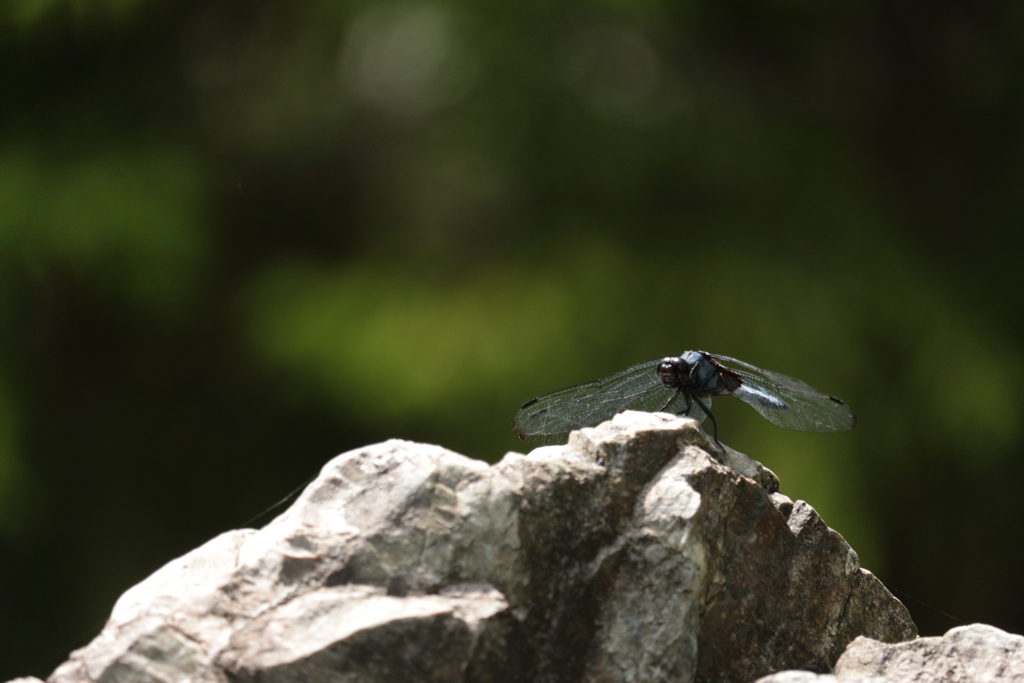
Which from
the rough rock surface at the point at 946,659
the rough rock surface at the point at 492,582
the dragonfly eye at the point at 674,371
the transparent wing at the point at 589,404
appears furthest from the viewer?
the transparent wing at the point at 589,404

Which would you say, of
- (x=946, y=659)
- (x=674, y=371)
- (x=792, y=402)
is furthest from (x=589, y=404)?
(x=946, y=659)

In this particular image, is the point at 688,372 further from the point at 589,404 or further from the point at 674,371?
the point at 589,404

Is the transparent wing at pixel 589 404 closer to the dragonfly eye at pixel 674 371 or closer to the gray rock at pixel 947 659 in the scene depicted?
the dragonfly eye at pixel 674 371

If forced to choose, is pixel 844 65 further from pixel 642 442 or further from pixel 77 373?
pixel 77 373

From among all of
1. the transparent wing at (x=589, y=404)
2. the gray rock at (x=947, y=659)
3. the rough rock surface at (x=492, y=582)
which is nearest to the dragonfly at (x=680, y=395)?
the transparent wing at (x=589, y=404)

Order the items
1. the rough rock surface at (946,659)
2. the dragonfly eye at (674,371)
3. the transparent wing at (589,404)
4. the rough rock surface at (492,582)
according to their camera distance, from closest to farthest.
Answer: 1. the rough rock surface at (492,582)
2. the rough rock surface at (946,659)
3. the dragonfly eye at (674,371)
4. the transparent wing at (589,404)

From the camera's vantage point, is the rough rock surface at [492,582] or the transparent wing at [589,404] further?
the transparent wing at [589,404]

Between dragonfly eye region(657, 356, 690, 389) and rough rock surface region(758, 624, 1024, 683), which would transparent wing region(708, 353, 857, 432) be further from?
rough rock surface region(758, 624, 1024, 683)

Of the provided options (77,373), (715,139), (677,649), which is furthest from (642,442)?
(77,373)
